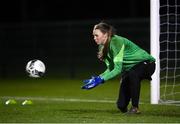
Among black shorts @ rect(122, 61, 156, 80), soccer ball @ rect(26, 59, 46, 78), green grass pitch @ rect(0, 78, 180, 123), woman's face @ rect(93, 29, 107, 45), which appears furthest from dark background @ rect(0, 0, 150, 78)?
woman's face @ rect(93, 29, 107, 45)

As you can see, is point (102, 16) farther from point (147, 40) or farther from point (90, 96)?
point (90, 96)

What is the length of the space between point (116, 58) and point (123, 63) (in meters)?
0.39

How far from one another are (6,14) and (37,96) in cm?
1862

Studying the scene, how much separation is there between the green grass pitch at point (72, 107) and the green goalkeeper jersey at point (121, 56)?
680mm

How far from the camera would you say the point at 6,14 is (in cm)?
3369

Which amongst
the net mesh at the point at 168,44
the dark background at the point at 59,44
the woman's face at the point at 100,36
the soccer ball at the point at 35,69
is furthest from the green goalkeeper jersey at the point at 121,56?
the dark background at the point at 59,44

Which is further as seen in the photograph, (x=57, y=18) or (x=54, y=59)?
(x=57, y=18)

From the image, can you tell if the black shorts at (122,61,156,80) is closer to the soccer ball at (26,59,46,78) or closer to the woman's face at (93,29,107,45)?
the woman's face at (93,29,107,45)

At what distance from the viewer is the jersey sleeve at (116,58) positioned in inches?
412

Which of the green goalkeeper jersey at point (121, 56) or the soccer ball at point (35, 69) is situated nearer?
the green goalkeeper jersey at point (121, 56)

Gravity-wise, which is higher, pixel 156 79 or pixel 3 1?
pixel 3 1

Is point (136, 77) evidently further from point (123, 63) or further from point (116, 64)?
point (116, 64)

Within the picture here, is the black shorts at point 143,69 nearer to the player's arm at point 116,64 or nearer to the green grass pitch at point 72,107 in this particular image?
the player's arm at point 116,64

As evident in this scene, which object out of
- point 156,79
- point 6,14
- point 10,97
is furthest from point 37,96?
point 6,14
